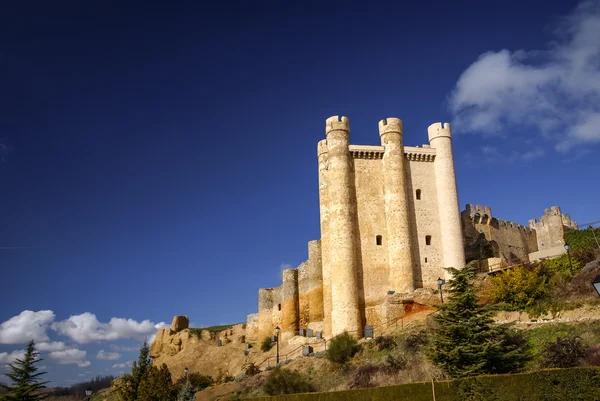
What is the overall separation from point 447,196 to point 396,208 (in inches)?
141

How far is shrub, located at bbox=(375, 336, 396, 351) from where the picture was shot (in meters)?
25.6

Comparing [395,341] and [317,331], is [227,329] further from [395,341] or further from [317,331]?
[395,341]

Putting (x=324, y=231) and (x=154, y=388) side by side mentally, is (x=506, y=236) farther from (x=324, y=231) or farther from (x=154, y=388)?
(x=154, y=388)

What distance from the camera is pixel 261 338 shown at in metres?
40.8

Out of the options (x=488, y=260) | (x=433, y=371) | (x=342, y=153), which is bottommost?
(x=433, y=371)

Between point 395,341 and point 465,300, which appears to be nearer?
point 465,300

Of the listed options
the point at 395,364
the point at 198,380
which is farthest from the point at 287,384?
the point at 198,380

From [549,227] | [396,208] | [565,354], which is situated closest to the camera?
[565,354]

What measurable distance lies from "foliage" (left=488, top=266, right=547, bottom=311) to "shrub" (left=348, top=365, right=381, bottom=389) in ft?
19.6

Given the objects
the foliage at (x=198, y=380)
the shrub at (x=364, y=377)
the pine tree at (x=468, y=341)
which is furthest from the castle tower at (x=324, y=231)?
the pine tree at (x=468, y=341)

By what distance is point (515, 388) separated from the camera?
12773 millimetres

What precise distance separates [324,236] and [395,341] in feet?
36.5

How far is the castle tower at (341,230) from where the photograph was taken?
107ft

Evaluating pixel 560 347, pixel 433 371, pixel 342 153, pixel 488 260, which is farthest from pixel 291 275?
pixel 560 347
